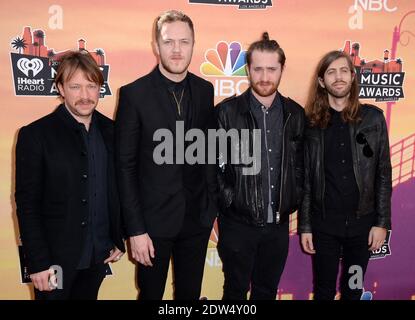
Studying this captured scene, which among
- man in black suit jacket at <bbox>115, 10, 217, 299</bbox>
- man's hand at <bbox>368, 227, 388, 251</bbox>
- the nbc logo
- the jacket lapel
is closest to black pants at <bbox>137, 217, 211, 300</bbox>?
man in black suit jacket at <bbox>115, 10, 217, 299</bbox>

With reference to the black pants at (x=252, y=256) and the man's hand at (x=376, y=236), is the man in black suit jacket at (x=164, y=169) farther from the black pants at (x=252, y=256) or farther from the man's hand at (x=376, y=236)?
the man's hand at (x=376, y=236)

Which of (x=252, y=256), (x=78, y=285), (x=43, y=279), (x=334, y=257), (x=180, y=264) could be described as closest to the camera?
(x=43, y=279)

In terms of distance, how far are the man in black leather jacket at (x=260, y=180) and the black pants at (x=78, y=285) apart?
0.81 meters

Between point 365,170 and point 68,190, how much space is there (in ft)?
5.97

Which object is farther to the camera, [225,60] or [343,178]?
[225,60]

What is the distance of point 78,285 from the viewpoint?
82.7 inches

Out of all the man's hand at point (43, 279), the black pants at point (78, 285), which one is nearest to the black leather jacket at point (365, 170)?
the black pants at point (78, 285)

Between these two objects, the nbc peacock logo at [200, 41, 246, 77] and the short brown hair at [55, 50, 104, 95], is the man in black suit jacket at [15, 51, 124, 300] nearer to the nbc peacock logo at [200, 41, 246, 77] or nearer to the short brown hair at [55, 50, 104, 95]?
the short brown hair at [55, 50, 104, 95]

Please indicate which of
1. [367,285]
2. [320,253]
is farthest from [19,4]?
[367,285]

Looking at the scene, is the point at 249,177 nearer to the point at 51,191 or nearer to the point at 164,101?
the point at 164,101

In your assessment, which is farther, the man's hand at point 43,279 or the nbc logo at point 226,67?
the nbc logo at point 226,67

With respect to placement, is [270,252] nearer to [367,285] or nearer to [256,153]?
[256,153]

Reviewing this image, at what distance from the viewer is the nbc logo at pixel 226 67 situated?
297 centimetres

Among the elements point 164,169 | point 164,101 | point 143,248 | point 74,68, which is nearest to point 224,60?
point 164,101
